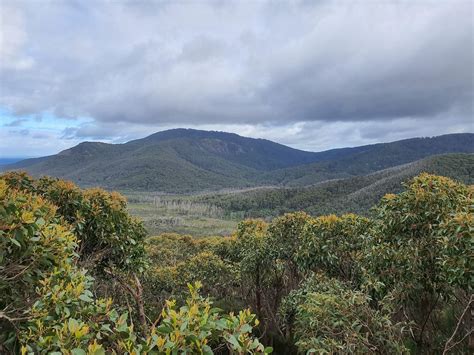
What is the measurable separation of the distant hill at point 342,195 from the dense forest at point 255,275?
108426mm

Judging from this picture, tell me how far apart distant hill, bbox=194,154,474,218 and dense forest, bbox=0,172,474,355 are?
356ft

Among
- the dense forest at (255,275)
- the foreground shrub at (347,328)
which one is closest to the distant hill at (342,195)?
the dense forest at (255,275)

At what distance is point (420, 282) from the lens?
246 inches

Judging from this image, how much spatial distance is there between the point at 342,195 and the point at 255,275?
140166 mm

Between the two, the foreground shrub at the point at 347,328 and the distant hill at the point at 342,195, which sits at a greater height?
the foreground shrub at the point at 347,328

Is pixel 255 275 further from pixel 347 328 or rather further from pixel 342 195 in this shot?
pixel 342 195

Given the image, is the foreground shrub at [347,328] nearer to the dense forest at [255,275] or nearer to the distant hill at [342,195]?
the dense forest at [255,275]

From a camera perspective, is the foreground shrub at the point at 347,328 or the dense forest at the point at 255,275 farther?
the foreground shrub at the point at 347,328

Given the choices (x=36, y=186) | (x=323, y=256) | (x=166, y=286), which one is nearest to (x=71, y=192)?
(x=36, y=186)

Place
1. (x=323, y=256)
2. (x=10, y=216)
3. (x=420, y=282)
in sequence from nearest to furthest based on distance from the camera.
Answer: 1. (x=10, y=216)
2. (x=420, y=282)
3. (x=323, y=256)

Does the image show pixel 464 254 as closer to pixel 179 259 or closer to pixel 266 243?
pixel 266 243

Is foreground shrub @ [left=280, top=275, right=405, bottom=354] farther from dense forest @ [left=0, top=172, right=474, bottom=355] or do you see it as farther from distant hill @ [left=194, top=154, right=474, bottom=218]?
distant hill @ [left=194, top=154, right=474, bottom=218]

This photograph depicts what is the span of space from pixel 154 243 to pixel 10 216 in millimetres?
37258

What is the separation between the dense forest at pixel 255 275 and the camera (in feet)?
8.39
